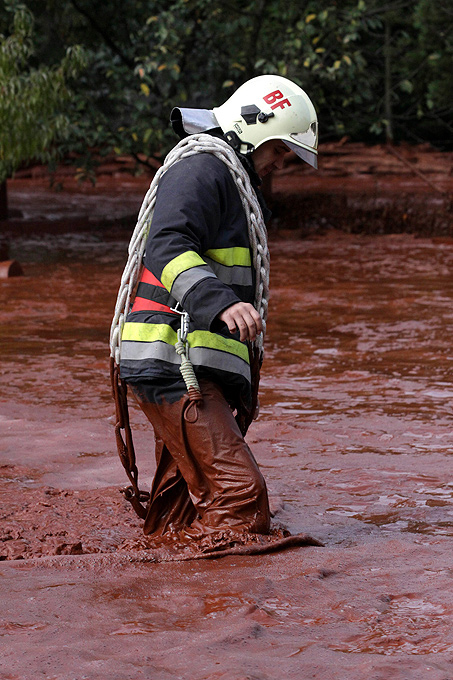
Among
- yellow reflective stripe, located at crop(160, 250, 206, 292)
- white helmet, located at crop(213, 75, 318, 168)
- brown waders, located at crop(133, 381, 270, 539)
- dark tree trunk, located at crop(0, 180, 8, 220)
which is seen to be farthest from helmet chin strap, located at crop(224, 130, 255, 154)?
dark tree trunk, located at crop(0, 180, 8, 220)

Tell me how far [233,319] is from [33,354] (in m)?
5.02

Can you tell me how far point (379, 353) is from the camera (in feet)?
25.9

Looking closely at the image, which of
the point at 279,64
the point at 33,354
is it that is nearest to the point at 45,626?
the point at 33,354

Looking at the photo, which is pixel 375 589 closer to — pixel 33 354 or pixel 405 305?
pixel 33 354

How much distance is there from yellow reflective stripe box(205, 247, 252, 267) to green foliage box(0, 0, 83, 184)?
9048mm

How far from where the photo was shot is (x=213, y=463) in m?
3.35

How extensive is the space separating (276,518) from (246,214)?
138 centimetres

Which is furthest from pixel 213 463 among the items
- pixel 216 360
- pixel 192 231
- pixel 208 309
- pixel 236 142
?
pixel 236 142

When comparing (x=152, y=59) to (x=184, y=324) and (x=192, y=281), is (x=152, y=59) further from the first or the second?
(x=192, y=281)

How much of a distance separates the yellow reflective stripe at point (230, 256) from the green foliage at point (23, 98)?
356 inches

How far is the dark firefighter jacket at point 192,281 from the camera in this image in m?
3.15

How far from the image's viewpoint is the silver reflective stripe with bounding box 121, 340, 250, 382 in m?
3.35

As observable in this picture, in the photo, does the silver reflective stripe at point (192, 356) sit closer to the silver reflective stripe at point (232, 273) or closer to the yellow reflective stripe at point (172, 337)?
the yellow reflective stripe at point (172, 337)

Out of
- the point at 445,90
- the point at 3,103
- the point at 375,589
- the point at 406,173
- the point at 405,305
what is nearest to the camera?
the point at 375,589
